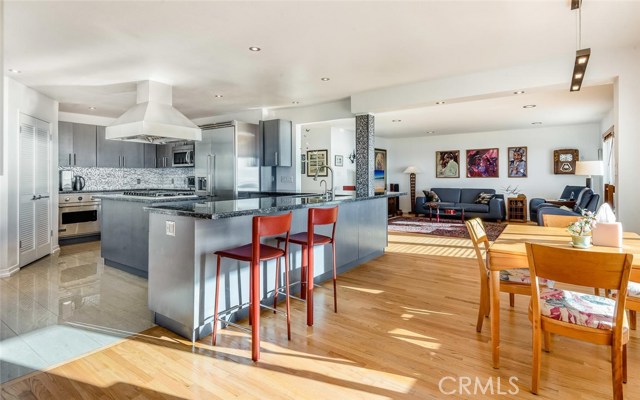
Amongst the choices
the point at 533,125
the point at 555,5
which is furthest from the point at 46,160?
the point at 533,125

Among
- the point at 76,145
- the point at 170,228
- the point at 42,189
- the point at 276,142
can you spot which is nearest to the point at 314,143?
the point at 276,142

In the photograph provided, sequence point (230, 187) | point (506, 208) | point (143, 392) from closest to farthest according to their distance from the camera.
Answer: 1. point (143, 392)
2. point (230, 187)
3. point (506, 208)

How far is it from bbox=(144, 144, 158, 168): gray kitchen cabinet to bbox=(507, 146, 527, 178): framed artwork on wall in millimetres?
8971

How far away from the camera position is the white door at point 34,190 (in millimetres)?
4457

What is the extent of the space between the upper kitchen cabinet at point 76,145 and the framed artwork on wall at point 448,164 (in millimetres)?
8828

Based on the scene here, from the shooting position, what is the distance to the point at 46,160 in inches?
197

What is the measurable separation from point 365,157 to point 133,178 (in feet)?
17.5

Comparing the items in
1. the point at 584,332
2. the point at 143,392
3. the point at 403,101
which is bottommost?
the point at 143,392

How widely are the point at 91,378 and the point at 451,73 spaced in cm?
446

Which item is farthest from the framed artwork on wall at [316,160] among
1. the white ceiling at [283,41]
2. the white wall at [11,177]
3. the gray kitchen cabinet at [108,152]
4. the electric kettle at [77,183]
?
the white wall at [11,177]

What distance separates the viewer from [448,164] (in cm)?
1029

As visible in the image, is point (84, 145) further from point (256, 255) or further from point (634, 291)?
point (634, 291)

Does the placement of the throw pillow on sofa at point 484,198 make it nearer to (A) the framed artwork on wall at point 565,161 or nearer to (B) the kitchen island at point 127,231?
(A) the framed artwork on wall at point 565,161

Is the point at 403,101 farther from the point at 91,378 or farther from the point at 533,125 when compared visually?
the point at 533,125
